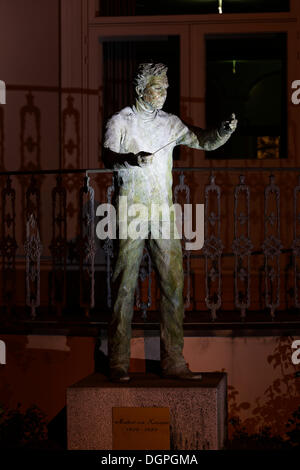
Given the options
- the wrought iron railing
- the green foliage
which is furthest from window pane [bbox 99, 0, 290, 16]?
the green foliage

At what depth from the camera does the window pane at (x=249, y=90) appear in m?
9.16

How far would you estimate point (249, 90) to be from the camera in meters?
10.5

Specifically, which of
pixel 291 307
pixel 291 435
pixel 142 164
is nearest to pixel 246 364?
pixel 291 435

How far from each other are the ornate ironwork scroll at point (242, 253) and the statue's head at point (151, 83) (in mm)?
1697

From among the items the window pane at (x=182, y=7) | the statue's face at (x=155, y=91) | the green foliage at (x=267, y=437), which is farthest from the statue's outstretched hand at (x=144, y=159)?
the window pane at (x=182, y=7)

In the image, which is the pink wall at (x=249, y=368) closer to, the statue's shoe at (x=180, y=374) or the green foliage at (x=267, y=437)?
the green foliage at (x=267, y=437)

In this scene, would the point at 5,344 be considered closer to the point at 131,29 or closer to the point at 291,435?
the point at 291,435

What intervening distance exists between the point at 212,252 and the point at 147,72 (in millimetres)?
3132

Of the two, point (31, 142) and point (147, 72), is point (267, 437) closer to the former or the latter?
point (147, 72)

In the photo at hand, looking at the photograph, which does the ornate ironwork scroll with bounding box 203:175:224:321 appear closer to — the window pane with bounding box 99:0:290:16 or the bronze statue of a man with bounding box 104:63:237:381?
the bronze statue of a man with bounding box 104:63:237:381

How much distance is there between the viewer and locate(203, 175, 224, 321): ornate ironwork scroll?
7082mm

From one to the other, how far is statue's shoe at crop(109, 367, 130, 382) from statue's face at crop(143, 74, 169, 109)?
174cm
